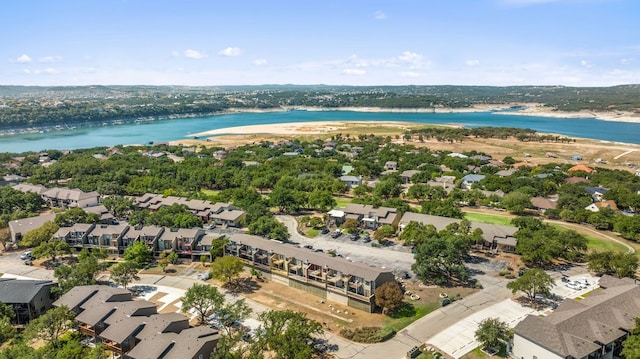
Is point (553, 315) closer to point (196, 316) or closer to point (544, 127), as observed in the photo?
point (196, 316)

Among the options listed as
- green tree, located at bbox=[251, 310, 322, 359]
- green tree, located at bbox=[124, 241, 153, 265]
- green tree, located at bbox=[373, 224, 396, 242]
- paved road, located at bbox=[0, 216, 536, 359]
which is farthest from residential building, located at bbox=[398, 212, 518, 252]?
green tree, located at bbox=[124, 241, 153, 265]

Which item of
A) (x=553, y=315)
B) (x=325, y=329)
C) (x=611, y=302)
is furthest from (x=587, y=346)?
(x=325, y=329)

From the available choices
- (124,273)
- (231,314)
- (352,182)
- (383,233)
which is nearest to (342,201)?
(352,182)

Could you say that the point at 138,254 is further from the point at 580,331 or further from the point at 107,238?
the point at 580,331

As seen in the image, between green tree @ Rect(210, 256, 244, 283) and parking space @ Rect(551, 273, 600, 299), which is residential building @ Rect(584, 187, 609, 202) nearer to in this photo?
parking space @ Rect(551, 273, 600, 299)

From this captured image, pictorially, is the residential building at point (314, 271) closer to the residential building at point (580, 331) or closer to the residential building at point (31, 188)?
the residential building at point (580, 331)
